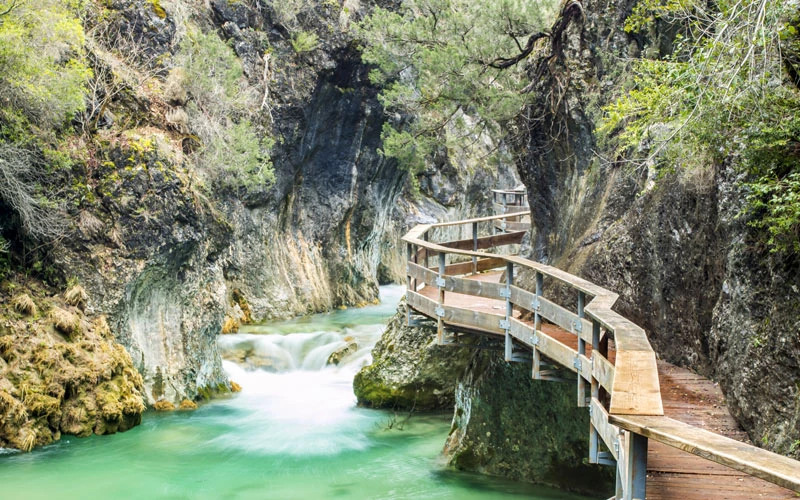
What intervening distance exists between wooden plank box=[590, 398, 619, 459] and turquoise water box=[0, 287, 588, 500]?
185 inches

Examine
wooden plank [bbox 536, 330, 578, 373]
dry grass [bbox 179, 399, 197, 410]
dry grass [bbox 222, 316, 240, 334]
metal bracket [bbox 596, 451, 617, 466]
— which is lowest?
dry grass [bbox 179, 399, 197, 410]

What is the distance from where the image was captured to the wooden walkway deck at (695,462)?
4.85 meters

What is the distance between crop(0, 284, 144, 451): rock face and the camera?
12047mm

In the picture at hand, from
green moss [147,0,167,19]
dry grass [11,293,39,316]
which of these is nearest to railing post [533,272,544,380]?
dry grass [11,293,39,316]

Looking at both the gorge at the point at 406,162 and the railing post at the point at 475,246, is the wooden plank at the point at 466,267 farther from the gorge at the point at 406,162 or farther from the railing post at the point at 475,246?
the gorge at the point at 406,162

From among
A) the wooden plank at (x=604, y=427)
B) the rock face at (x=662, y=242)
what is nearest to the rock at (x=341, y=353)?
the rock face at (x=662, y=242)

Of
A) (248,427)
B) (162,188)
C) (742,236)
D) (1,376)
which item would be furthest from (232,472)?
(742,236)

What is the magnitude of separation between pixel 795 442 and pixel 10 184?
12.9 metres

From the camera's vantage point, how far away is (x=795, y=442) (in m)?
5.36

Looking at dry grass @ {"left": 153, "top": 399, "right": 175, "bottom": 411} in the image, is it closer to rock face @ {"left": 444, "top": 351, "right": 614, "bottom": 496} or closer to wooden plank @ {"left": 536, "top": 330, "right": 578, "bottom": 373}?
rock face @ {"left": 444, "top": 351, "right": 614, "bottom": 496}

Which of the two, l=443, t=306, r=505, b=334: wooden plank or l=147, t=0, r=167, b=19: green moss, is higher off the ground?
l=147, t=0, r=167, b=19: green moss

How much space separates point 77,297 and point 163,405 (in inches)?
113

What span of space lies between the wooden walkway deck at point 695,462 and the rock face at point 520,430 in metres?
2.28

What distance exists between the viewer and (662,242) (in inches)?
365
